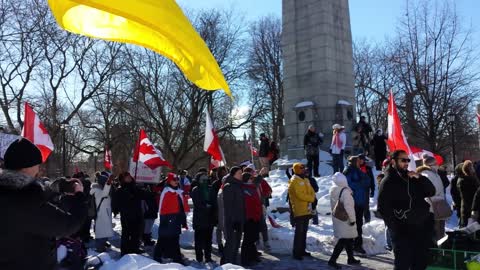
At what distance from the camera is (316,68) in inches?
813

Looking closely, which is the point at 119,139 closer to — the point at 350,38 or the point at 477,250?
the point at 350,38

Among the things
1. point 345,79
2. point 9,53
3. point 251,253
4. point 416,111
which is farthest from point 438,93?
point 9,53

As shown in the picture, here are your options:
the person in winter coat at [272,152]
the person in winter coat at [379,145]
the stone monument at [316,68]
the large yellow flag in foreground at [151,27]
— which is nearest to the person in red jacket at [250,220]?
the large yellow flag in foreground at [151,27]

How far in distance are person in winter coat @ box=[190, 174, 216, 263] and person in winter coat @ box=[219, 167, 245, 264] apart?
1.13 metres

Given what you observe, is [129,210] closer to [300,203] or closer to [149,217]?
[149,217]

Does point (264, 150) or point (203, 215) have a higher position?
point (264, 150)

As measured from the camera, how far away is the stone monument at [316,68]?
20516 mm

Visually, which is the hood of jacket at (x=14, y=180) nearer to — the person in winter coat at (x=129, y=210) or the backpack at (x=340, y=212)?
the backpack at (x=340, y=212)

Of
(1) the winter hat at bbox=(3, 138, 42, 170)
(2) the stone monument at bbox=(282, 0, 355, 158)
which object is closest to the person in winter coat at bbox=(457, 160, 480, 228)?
(1) the winter hat at bbox=(3, 138, 42, 170)

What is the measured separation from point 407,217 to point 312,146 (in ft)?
38.2

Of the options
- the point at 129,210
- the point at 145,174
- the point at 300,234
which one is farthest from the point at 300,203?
the point at 145,174

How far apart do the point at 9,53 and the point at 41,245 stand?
2790cm

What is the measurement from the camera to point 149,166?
11.1 meters

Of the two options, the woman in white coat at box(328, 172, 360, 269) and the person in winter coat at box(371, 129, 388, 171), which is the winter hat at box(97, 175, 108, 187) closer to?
the woman in white coat at box(328, 172, 360, 269)
